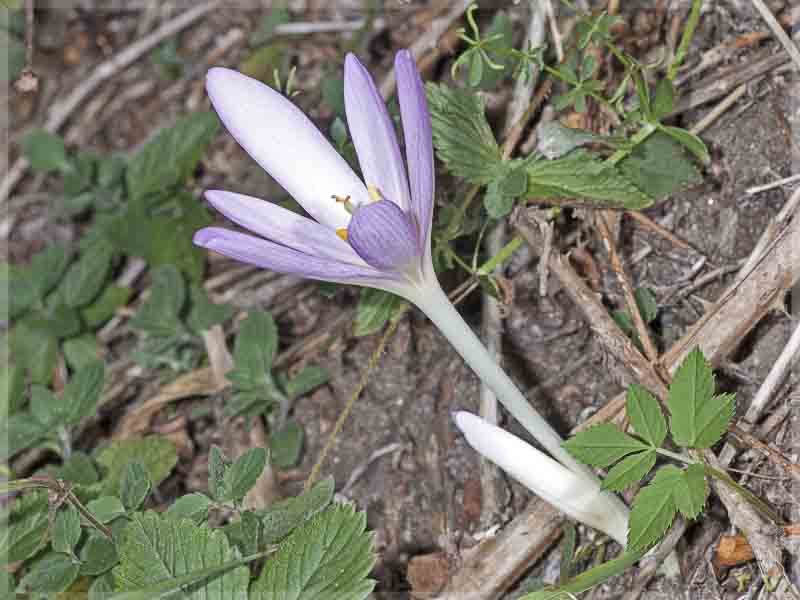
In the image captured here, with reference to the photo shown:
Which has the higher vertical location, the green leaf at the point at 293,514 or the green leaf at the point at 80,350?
the green leaf at the point at 80,350

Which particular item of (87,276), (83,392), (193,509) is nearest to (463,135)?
(193,509)

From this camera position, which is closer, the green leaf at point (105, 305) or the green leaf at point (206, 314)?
the green leaf at point (206, 314)

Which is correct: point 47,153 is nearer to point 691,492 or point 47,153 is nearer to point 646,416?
point 646,416

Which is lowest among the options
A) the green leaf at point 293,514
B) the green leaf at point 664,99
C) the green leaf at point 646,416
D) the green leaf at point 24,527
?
the green leaf at point 646,416

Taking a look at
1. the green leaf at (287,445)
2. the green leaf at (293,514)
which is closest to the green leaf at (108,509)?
the green leaf at (293,514)

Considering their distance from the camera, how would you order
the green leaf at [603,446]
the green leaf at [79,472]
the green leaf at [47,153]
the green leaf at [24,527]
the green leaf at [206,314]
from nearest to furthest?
the green leaf at [603,446], the green leaf at [24,527], the green leaf at [79,472], the green leaf at [206,314], the green leaf at [47,153]

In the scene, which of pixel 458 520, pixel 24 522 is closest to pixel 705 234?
pixel 458 520

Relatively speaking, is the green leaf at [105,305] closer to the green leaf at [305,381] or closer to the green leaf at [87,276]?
the green leaf at [87,276]

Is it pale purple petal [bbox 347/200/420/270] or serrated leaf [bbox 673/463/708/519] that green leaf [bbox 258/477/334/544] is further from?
serrated leaf [bbox 673/463/708/519]
